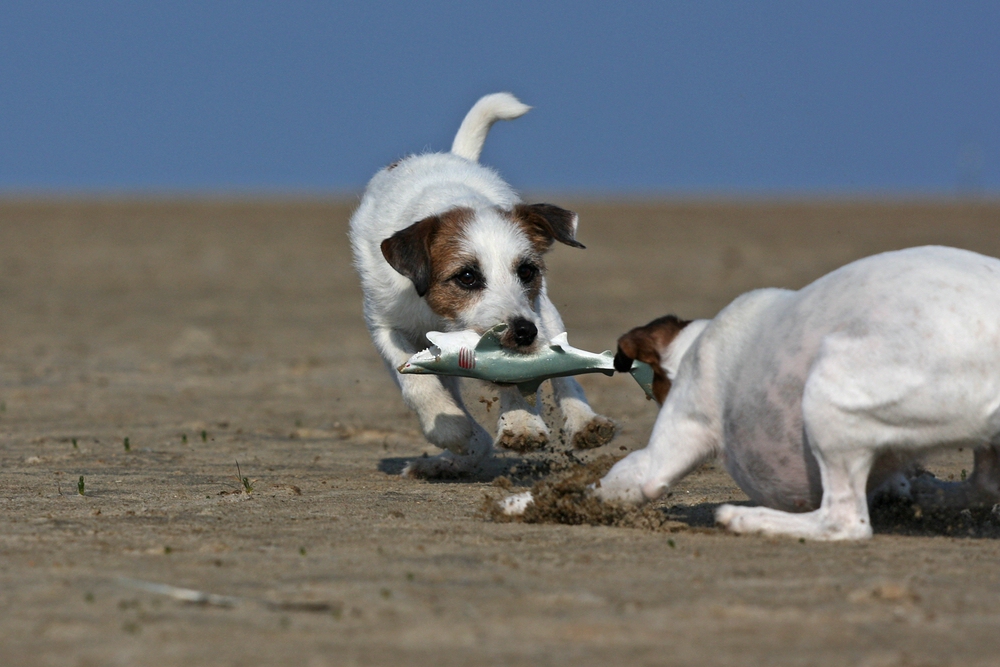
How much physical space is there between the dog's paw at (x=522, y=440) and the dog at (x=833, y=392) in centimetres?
120

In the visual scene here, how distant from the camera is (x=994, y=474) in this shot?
4.94 m

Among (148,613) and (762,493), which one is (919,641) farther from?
(148,613)

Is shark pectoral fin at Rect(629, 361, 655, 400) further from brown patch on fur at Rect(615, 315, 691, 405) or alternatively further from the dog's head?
the dog's head

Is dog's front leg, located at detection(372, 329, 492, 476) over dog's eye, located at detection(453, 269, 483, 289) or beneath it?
beneath

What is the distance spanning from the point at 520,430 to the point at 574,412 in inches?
17.9

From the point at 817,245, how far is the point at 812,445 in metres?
26.5

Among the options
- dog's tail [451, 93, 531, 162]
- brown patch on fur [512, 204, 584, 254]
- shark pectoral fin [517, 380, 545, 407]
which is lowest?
shark pectoral fin [517, 380, 545, 407]

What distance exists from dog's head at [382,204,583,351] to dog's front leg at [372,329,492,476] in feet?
1.59

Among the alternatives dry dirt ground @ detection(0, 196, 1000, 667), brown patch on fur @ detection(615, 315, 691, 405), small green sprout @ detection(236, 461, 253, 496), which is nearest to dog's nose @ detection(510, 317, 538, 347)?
dry dirt ground @ detection(0, 196, 1000, 667)

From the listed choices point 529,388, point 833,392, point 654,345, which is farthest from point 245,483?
point 833,392

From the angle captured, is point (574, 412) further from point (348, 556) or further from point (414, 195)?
point (348, 556)

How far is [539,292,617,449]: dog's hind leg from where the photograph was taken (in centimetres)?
665

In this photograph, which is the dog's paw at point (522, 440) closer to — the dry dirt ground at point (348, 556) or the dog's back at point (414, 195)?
the dry dirt ground at point (348, 556)

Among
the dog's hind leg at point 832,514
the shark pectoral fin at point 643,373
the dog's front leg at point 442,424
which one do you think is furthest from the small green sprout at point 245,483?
the dog's hind leg at point 832,514
